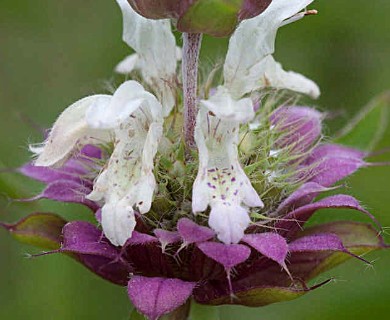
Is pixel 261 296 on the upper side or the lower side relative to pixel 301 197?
lower

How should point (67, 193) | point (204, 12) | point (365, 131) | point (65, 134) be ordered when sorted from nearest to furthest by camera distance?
point (204, 12) < point (65, 134) < point (67, 193) < point (365, 131)

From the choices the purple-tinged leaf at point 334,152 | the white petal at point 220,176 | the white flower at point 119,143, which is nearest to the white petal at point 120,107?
the white flower at point 119,143

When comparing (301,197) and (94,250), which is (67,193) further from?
(301,197)

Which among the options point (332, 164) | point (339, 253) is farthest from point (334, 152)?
point (339, 253)

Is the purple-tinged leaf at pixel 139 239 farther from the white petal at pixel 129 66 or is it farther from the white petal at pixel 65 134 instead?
the white petal at pixel 129 66

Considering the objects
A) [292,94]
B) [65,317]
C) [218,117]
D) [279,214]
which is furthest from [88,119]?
[65,317]

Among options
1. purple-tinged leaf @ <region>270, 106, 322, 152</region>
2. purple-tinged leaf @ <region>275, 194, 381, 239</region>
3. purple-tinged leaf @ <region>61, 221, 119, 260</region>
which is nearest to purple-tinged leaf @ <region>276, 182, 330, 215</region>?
purple-tinged leaf @ <region>275, 194, 381, 239</region>

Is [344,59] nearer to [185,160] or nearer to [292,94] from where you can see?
[292,94]

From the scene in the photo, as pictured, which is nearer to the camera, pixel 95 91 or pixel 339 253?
pixel 339 253
